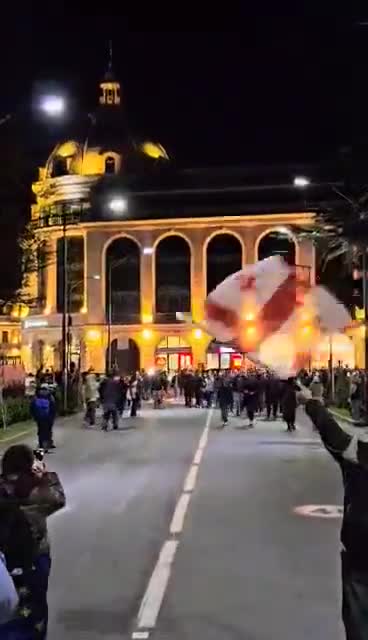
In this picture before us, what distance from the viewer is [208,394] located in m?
57.6

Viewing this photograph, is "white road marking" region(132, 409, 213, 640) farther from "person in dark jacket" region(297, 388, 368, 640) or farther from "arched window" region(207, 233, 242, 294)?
"arched window" region(207, 233, 242, 294)

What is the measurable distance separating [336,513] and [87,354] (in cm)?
8715

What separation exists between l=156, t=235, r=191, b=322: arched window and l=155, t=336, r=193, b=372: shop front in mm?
2201

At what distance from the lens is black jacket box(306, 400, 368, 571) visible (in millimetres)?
4930

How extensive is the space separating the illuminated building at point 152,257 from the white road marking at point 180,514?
8235cm

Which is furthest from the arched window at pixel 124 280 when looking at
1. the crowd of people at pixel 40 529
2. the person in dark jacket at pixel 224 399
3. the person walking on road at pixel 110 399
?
the crowd of people at pixel 40 529

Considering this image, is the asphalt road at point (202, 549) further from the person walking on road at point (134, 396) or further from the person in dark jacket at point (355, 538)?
the person walking on road at point (134, 396)

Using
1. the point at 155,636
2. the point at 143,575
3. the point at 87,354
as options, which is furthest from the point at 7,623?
the point at 87,354

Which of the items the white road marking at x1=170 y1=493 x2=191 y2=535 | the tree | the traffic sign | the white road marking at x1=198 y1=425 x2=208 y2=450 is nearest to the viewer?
the white road marking at x1=170 y1=493 x2=191 y2=535

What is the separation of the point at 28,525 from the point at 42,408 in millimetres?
20458

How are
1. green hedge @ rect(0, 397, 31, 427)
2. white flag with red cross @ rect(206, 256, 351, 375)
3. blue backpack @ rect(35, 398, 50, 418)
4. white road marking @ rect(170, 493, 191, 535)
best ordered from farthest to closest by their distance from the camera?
green hedge @ rect(0, 397, 31, 427)
blue backpack @ rect(35, 398, 50, 418)
white road marking @ rect(170, 493, 191, 535)
white flag with red cross @ rect(206, 256, 351, 375)

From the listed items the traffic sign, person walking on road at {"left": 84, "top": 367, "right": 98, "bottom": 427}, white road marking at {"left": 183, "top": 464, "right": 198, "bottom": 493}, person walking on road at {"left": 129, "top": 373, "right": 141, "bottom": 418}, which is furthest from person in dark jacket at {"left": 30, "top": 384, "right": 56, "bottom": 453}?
person walking on road at {"left": 129, "top": 373, "right": 141, "bottom": 418}

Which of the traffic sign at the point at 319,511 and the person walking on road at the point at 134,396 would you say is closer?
the traffic sign at the point at 319,511

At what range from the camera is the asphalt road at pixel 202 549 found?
826 centimetres
